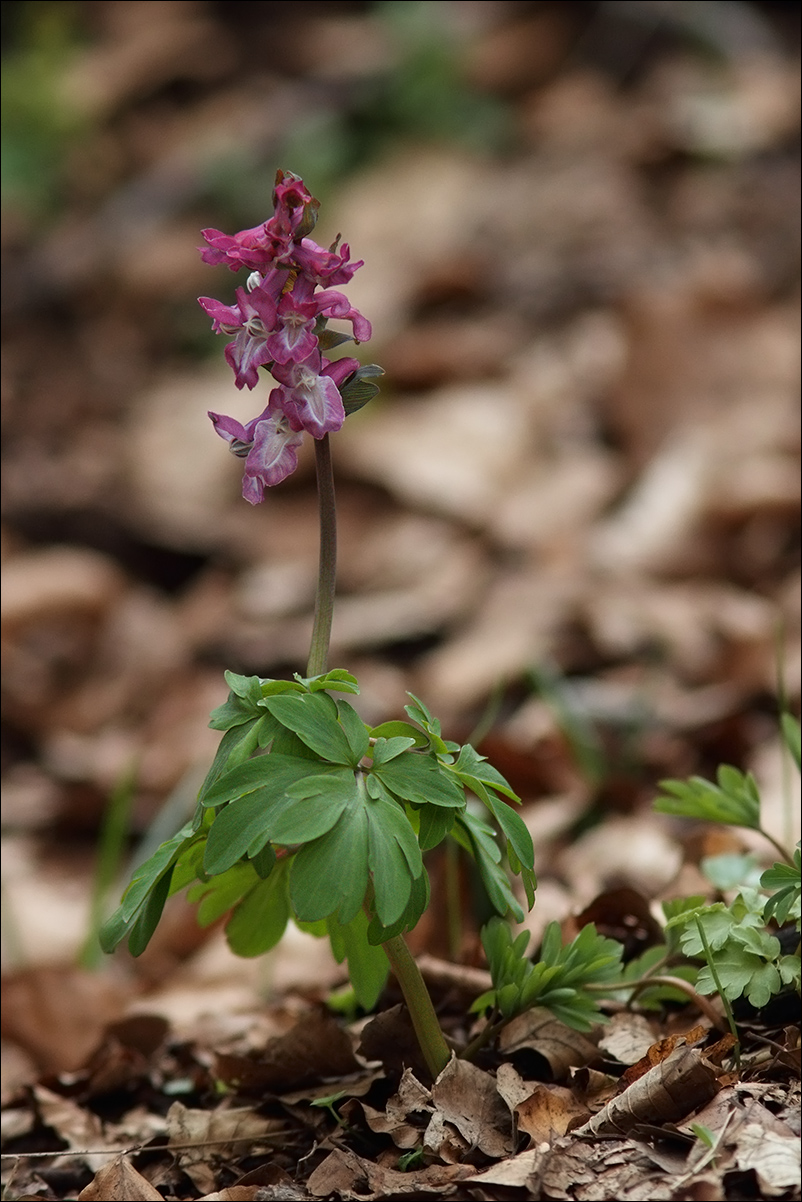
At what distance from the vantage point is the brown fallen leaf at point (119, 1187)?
55.1 inches

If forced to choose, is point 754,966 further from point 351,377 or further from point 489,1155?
point 351,377

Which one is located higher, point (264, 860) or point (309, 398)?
point (309, 398)

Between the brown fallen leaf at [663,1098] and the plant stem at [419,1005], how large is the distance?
0.19m

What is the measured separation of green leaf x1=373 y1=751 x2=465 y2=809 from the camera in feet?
4.14

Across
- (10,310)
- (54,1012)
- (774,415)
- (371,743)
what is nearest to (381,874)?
(371,743)

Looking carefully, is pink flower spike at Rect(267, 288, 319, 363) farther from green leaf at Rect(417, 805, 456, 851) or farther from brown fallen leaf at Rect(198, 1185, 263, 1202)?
brown fallen leaf at Rect(198, 1185, 263, 1202)

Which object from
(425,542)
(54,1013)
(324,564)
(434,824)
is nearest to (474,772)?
(434,824)

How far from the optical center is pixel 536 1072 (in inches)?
61.9

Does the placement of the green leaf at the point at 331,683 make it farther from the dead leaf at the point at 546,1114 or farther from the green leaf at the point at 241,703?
the dead leaf at the point at 546,1114

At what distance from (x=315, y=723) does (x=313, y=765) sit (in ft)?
0.15

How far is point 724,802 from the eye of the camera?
166 cm

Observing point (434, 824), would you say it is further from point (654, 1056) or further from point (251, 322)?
point (251, 322)

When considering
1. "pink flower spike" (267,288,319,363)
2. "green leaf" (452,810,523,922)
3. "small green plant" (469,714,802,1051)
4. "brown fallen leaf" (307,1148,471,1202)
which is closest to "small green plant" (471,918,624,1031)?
"small green plant" (469,714,802,1051)

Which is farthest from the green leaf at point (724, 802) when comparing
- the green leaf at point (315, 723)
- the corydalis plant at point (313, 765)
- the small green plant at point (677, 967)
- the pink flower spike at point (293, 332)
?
the pink flower spike at point (293, 332)
